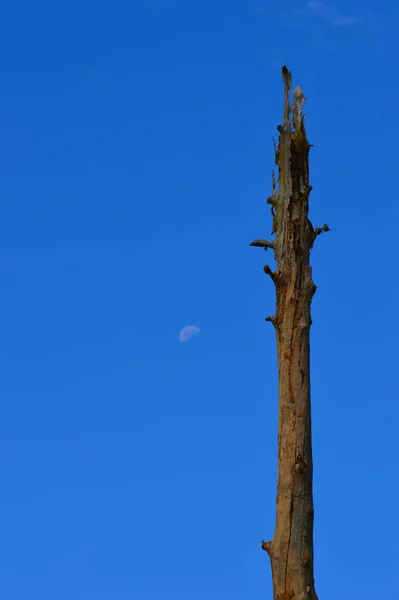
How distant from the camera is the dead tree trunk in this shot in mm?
9867

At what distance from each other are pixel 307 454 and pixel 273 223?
9.83 ft

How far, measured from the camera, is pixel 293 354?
1053 centimetres

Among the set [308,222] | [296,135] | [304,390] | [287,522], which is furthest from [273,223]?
[287,522]

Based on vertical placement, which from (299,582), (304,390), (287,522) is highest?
(304,390)

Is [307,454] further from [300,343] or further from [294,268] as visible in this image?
[294,268]

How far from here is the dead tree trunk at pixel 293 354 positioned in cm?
987

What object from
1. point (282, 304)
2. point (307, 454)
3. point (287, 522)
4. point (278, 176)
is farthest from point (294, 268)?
point (287, 522)

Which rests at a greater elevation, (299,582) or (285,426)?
(285,426)

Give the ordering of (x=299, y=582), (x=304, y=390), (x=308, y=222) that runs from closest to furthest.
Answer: (x=299, y=582)
(x=304, y=390)
(x=308, y=222)

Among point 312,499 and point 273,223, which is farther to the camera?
point 273,223

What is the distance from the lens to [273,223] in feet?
37.1

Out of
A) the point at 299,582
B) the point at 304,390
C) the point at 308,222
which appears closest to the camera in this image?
the point at 299,582

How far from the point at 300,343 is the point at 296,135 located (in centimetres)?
267

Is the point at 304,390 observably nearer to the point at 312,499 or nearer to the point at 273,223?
the point at 312,499
